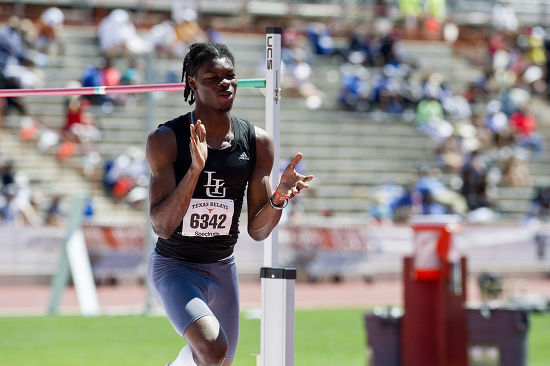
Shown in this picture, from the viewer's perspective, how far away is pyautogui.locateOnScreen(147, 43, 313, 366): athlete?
5477 millimetres

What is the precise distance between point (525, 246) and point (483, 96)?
703 cm

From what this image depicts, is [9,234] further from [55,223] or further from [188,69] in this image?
[188,69]

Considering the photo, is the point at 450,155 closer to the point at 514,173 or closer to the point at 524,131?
the point at 514,173

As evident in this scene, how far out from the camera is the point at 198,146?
5.33 meters

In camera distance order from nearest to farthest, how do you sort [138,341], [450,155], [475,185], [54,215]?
[138,341] < [54,215] < [475,185] < [450,155]

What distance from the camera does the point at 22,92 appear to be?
702 centimetres

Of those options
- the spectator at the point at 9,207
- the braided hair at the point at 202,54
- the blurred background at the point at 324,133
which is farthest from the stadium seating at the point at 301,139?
the braided hair at the point at 202,54

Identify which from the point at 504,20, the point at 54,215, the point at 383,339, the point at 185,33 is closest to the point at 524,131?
the point at 504,20

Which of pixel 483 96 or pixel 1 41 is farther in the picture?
pixel 483 96

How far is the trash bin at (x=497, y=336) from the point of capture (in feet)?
29.4

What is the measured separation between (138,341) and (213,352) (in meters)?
6.68

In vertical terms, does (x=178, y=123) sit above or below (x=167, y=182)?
above

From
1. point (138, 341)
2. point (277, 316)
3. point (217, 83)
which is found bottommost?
point (138, 341)

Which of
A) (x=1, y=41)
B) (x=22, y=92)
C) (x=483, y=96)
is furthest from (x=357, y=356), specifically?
(x=483, y=96)
